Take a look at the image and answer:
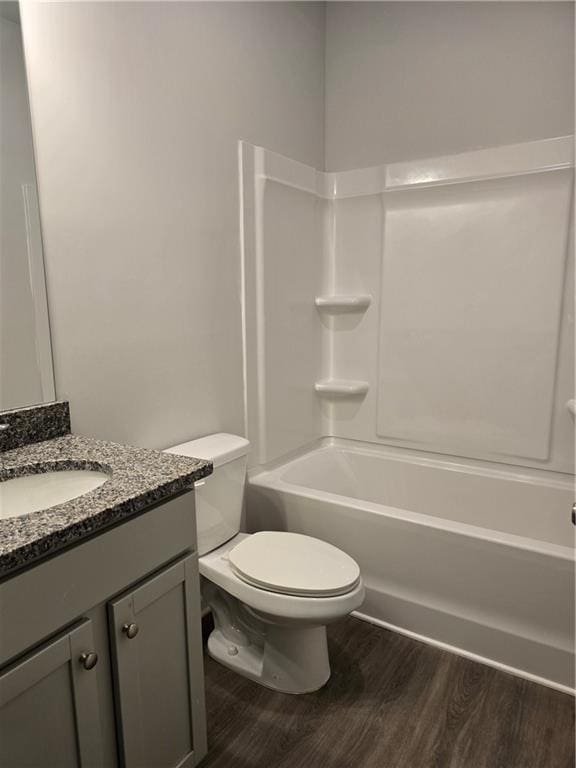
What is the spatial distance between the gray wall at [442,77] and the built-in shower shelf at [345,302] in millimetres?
673

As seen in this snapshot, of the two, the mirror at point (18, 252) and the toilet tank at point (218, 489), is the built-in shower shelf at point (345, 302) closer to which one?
the toilet tank at point (218, 489)

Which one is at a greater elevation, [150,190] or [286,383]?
[150,190]

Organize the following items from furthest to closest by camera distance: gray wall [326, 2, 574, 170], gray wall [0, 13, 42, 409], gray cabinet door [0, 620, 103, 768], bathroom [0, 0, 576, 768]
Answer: gray wall [326, 2, 574, 170] < gray wall [0, 13, 42, 409] < bathroom [0, 0, 576, 768] < gray cabinet door [0, 620, 103, 768]

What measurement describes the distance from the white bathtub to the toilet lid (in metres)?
0.31

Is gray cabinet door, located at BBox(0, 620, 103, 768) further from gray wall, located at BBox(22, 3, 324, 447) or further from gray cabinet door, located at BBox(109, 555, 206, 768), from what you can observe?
gray wall, located at BBox(22, 3, 324, 447)

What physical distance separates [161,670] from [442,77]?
8.36 ft

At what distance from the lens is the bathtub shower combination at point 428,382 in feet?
5.89

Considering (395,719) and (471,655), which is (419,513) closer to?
(471,655)

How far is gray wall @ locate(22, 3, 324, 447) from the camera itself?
55.8 inches

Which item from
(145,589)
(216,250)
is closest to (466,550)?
(145,589)

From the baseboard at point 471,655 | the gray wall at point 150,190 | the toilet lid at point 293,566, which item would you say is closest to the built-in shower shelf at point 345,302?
the gray wall at point 150,190

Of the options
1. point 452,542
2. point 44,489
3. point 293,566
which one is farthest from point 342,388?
point 44,489

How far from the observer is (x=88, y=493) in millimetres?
1017

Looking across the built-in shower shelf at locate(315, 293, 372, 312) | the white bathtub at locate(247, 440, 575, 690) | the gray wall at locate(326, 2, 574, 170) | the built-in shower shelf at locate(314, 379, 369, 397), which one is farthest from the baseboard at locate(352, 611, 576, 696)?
the gray wall at locate(326, 2, 574, 170)
